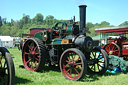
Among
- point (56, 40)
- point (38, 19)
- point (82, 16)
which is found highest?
point (38, 19)

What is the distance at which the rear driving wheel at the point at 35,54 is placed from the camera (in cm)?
570

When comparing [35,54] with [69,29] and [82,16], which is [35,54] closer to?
[69,29]

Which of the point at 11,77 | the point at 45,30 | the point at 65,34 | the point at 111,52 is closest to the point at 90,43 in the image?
the point at 65,34

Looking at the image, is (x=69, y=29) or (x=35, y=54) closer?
(x=69, y=29)

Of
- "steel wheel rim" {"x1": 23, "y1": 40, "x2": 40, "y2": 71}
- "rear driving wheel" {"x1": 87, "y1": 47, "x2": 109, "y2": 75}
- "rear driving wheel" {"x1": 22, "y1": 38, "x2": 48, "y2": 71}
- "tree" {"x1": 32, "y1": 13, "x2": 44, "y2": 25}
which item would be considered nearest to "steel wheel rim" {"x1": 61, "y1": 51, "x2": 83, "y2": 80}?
"rear driving wheel" {"x1": 87, "y1": 47, "x2": 109, "y2": 75}

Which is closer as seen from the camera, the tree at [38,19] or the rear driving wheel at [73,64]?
the rear driving wheel at [73,64]

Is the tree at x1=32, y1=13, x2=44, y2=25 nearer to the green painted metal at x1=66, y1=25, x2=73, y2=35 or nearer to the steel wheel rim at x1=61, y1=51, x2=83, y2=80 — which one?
the green painted metal at x1=66, y1=25, x2=73, y2=35

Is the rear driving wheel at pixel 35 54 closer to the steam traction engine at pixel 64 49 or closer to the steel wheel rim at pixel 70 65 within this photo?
the steam traction engine at pixel 64 49

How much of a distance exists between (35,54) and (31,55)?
0.19m

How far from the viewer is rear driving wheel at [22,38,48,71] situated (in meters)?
5.70

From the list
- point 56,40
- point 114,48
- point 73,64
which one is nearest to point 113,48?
point 114,48

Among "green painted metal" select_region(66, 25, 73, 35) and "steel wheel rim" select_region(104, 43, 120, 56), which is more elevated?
"green painted metal" select_region(66, 25, 73, 35)

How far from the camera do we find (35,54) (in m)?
6.04

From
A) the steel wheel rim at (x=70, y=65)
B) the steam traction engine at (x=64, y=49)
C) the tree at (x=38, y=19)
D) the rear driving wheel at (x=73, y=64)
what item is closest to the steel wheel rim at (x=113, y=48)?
the steam traction engine at (x=64, y=49)
